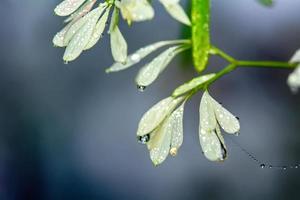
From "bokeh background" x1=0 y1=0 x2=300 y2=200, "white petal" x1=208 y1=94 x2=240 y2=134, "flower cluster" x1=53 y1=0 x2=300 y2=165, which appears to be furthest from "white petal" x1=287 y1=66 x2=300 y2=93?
"bokeh background" x1=0 y1=0 x2=300 y2=200

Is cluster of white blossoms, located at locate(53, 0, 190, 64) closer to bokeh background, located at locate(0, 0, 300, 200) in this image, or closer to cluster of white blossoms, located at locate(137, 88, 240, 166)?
cluster of white blossoms, located at locate(137, 88, 240, 166)

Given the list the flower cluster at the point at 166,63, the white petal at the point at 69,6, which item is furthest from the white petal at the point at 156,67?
the white petal at the point at 69,6

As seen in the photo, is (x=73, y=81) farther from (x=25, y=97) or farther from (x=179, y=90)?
(x=179, y=90)

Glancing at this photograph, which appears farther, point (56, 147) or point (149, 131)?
point (56, 147)

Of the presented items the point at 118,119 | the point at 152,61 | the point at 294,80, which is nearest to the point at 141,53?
the point at 152,61

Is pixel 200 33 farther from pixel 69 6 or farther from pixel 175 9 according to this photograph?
pixel 69 6

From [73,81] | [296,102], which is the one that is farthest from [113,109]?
[296,102]

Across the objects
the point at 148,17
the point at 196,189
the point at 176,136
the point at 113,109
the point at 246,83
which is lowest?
the point at 196,189
